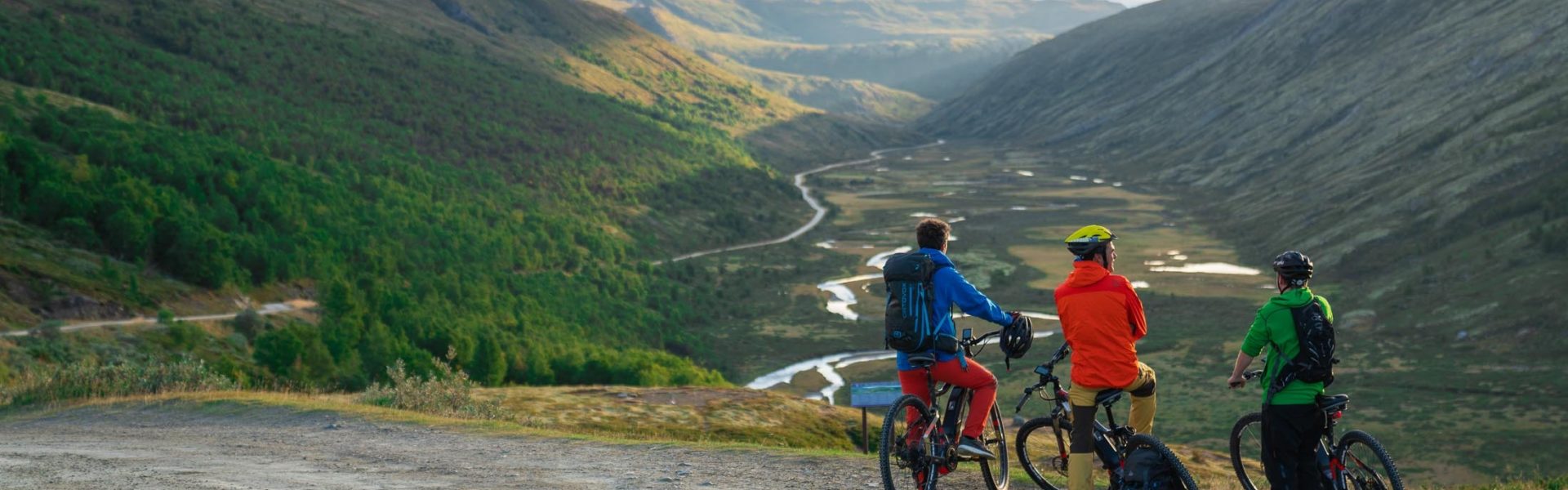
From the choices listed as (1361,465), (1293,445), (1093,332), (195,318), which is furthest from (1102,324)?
(195,318)

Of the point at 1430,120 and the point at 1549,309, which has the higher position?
the point at 1430,120

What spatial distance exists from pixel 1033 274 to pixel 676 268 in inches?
1065

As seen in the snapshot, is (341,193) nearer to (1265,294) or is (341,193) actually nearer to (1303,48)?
(1265,294)

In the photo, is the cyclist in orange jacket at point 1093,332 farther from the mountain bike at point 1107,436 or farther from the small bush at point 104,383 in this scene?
the small bush at point 104,383

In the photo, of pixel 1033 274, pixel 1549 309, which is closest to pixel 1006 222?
pixel 1033 274

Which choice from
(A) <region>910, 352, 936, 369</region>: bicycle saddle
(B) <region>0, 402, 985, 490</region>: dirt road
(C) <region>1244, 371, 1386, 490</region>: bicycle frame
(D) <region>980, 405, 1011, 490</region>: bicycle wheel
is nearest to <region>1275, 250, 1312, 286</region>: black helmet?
(C) <region>1244, 371, 1386, 490</region>: bicycle frame

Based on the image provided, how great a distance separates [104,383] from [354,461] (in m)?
11.7

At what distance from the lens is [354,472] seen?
15336mm

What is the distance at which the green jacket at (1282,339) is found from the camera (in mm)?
11242

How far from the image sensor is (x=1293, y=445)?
11.5 m

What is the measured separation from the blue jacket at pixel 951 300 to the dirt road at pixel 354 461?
8.74ft

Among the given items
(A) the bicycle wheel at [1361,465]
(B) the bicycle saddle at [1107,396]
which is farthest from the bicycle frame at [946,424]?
(A) the bicycle wheel at [1361,465]

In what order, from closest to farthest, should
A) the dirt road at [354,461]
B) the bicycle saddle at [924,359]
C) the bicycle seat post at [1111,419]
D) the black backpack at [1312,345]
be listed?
the black backpack at [1312,345] → the bicycle seat post at [1111,419] → the bicycle saddle at [924,359] → the dirt road at [354,461]

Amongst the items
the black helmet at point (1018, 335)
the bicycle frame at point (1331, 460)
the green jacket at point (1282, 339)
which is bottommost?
the bicycle frame at point (1331, 460)
